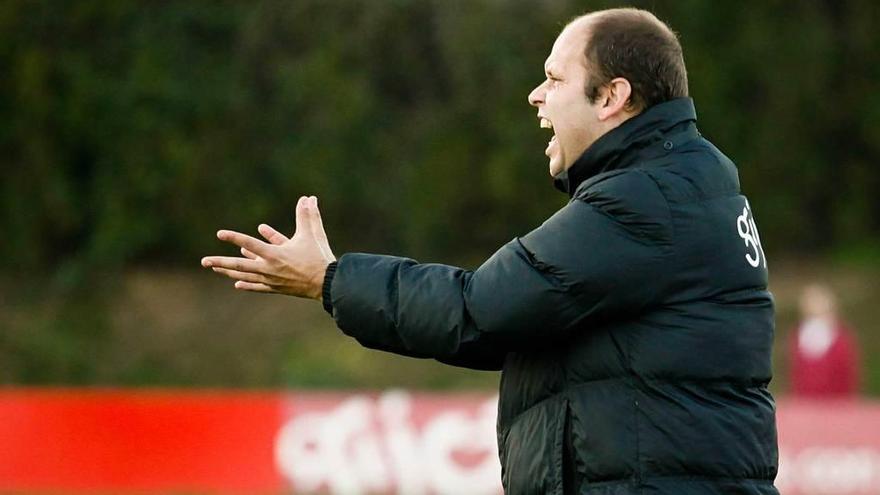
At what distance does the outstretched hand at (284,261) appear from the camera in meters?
3.22

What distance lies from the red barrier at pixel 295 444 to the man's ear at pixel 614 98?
8371mm

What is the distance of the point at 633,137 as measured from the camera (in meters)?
3.15

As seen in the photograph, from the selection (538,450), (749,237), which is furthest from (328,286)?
(749,237)

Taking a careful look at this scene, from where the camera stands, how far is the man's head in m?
3.16

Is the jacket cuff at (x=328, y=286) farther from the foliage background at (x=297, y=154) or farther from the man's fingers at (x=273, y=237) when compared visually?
the foliage background at (x=297, y=154)

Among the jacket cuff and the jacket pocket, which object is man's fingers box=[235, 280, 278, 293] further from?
the jacket pocket

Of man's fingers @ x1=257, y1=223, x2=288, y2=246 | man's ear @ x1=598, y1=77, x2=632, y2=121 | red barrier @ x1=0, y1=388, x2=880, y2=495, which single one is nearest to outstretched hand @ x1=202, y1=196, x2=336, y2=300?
man's fingers @ x1=257, y1=223, x2=288, y2=246

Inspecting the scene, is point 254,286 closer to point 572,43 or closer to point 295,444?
point 572,43

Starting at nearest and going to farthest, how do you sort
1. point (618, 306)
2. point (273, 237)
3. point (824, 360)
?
point (618, 306), point (273, 237), point (824, 360)

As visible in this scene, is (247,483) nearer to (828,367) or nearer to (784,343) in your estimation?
(828,367)

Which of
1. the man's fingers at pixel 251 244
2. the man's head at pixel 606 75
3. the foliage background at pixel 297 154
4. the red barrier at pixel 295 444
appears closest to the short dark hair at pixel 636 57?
the man's head at pixel 606 75

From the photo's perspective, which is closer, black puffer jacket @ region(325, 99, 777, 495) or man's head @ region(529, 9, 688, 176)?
black puffer jacket @ region(325, 99, 777, 495)

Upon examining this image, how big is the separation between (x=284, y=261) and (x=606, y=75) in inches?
30.9

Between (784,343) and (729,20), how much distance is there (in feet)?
17.9
